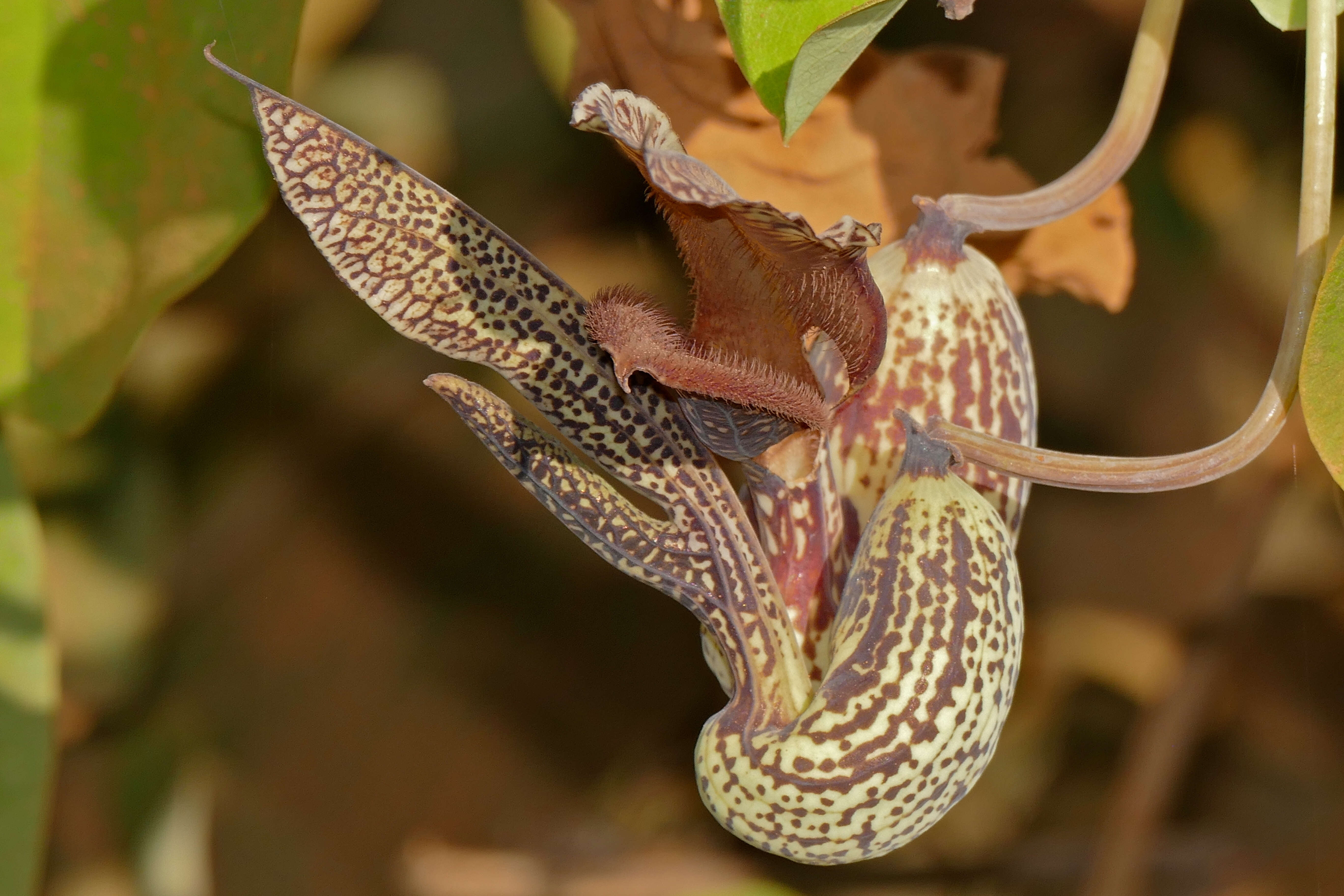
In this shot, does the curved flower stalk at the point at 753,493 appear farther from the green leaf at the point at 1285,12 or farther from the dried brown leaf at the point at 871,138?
the green leaf at the point at 1285,12

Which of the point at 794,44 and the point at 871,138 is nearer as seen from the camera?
the point at 794,44

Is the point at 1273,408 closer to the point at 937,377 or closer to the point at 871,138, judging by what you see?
the point at 937,377

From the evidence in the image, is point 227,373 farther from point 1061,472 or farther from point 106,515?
point 1061,472

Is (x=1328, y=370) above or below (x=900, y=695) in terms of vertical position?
above

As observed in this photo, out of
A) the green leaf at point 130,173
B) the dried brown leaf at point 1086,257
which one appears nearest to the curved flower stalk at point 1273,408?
the dried brown leaf at point 1086,257

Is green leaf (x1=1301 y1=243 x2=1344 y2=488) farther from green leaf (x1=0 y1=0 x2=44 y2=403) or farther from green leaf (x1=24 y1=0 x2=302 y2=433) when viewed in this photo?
green leaf (x1=0 y1=0 x2=44 y2=403)

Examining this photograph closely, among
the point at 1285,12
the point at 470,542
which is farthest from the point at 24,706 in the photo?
the point at 1285,12

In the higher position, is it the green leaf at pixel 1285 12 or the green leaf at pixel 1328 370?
the green leaf at pixel 1285 12
